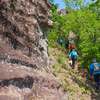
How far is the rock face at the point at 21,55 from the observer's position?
2.47m

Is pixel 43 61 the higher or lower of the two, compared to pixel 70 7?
lower

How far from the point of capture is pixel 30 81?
2.91 m

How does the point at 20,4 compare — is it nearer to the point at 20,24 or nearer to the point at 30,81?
the point at 20,24

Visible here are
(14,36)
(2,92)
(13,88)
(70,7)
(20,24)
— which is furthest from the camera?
(70,7)

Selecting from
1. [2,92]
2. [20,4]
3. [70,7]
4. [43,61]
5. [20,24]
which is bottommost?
[2,92]

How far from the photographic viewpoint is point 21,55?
3.25m

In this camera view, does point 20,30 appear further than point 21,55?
Yes

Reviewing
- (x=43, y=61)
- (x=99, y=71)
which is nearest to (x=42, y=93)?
(x=43, y=61)

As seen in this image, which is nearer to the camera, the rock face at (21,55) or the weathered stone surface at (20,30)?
the rock face at (21,55)

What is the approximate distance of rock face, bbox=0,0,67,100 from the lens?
2475mm

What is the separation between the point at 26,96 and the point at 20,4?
298 centimetres

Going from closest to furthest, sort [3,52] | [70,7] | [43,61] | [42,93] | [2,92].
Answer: [2,92]
[3,52]
[42,93]
[43,61]
[70,7]

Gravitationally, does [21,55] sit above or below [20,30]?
below

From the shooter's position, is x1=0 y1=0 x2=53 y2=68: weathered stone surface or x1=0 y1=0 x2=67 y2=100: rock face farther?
x1=0 y1=0 x2=53 y2=68: weathered stone surface
